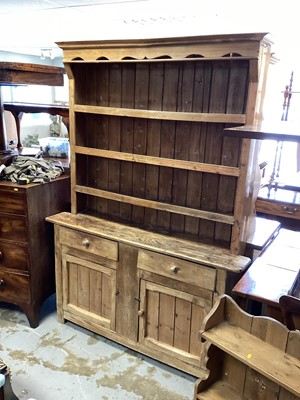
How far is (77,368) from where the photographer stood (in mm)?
2172

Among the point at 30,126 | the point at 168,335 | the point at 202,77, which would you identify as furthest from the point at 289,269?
the point at 30,126

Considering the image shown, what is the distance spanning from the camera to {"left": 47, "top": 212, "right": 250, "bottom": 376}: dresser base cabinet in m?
1.97

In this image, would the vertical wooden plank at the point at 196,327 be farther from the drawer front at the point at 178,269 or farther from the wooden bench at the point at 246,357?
the wooden bench at the point at 246,357

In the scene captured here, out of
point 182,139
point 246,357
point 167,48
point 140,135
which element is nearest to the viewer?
point 246,357

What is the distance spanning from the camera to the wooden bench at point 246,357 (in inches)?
51.5

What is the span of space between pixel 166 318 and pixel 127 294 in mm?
285

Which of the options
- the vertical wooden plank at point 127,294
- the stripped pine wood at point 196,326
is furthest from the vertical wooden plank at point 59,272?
the stripped pine wood at point 196,326

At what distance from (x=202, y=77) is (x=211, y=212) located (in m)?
0.74

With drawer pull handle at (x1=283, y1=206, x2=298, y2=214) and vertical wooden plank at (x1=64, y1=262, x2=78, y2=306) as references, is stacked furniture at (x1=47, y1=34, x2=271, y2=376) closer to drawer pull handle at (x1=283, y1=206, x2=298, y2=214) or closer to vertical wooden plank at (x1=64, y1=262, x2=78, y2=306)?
vertical wooden plank at (x1=64, y1=262, x2=78, y2=306)

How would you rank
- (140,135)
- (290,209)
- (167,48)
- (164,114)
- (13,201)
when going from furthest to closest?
1. (290,209)
2. (13,201)
3. (140,135)
4. (164,114)
5. (167,48)

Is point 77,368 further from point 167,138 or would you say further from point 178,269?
point 167,138

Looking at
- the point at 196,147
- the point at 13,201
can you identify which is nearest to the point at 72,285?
the point at 13,201

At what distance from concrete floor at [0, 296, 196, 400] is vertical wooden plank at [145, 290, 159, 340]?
0.67ft

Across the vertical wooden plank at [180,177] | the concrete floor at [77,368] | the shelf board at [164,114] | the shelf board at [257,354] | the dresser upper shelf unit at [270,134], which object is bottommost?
the concrete floor at [77,368]
